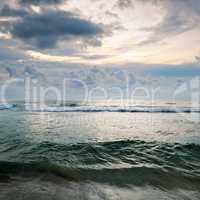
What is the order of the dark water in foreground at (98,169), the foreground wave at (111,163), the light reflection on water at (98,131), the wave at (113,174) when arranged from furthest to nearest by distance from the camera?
the light reflection on water at (98,131) → the foreground wave at (111,163) → the wave at (113,174) → the dark water in foreground at (98,169)

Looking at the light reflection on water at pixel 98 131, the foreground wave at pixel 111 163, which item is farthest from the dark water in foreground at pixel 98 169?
the light reflection on water at pixel 98 131

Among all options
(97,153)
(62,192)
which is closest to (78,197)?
(62,192)

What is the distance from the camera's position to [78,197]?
3.96 m

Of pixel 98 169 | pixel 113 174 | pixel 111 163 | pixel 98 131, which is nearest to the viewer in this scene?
pixel 113 174

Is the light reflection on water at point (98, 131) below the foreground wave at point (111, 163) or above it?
above

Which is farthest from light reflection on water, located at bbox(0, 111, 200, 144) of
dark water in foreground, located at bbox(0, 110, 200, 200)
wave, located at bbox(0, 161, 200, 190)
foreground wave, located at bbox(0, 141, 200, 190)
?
wave, located at bbox(0, 161, 200, 190)

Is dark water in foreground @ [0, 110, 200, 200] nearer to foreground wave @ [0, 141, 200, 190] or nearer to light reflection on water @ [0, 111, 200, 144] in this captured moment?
foreground wave @ [0, 141, 200, 190]

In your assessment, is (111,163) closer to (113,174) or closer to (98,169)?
(98,169)

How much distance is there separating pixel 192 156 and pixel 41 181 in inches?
204

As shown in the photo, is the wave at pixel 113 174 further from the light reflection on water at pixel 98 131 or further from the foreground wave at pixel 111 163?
the light reflection on water at pixel 98 131

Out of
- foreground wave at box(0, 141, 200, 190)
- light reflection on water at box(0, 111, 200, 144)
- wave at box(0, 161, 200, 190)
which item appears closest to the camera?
wave at box(0, 161, 200, 190)

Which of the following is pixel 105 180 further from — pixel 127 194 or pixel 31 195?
pixel 31 195

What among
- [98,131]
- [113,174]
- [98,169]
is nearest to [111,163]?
[98,169]

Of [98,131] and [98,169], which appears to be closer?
[98,169]
